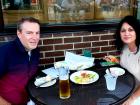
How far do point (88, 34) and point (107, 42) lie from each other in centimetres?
23

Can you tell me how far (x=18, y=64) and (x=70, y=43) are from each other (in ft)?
2.09

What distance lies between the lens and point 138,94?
2.01 meters

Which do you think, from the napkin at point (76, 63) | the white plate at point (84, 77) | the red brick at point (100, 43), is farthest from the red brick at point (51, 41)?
the white plate at point (84, 77)

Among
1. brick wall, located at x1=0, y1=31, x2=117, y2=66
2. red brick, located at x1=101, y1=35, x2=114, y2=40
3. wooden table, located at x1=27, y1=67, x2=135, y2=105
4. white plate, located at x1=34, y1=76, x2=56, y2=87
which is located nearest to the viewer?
wooden table, located at x1=27, y1=67, x2=135, y2=105

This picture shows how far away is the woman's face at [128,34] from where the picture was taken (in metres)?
2.13

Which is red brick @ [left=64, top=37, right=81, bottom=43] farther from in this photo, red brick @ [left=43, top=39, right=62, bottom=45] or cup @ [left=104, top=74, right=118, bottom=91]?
cup @ [left=104, top=74, right=118, bottom=91]

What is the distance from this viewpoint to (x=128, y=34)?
7.00 feet

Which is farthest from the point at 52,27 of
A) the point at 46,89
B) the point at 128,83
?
the point at 128,83

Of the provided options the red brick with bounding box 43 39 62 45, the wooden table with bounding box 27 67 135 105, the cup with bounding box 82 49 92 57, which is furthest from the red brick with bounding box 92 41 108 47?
the wooden table with bounding box 27 67 135 105

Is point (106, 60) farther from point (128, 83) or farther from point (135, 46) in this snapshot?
point (128, 83)

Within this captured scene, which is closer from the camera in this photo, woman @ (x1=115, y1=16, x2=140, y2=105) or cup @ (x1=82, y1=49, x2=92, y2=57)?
woman @ (x1=115, y1=16, x2=140, y2=105)

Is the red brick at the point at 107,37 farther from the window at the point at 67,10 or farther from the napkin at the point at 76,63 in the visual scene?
the napkin at the point at 76,63

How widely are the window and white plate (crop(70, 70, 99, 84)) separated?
1.99 feet

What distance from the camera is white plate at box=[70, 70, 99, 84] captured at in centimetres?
198
